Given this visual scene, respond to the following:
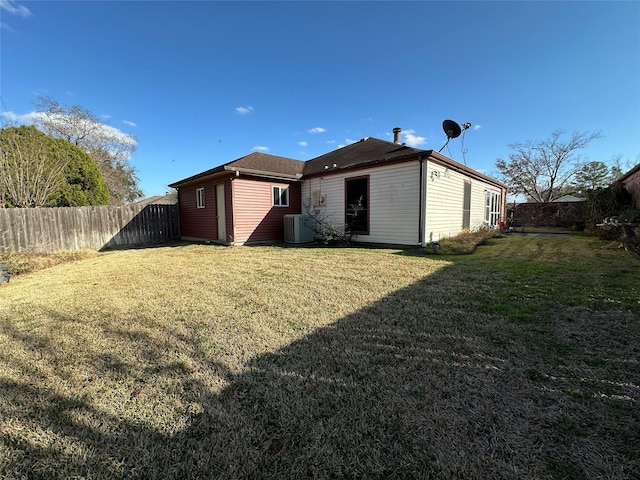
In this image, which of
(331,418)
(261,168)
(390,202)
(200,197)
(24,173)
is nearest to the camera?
(331,418)

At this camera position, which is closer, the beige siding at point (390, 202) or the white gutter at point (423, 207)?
the white gutter at point (423, 207)

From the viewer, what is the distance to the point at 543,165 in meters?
29.3

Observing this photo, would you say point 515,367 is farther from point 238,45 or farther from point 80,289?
point 238,45

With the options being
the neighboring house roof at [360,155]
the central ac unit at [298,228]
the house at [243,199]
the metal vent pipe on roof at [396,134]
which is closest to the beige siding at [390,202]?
the neighboring house roof at [360,155]

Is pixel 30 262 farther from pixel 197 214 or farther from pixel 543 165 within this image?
pixel 543 165

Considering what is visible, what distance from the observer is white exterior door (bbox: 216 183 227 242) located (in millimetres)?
10781

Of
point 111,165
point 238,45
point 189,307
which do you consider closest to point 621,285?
point 189,307

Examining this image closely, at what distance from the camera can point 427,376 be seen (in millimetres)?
2020

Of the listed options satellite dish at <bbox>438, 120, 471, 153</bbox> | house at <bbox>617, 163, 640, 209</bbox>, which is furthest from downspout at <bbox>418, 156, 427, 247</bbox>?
house at <bbox>617, 163, 640, 209</bbox>

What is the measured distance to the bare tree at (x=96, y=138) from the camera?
Result: 1953 cm

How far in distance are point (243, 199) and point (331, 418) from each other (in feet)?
31.1

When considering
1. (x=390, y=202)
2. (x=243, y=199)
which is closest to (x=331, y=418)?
(x=390, y=202)

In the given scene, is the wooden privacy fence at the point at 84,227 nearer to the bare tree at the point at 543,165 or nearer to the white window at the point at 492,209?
the white window at the point at 492,209

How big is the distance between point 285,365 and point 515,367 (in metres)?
1.79
